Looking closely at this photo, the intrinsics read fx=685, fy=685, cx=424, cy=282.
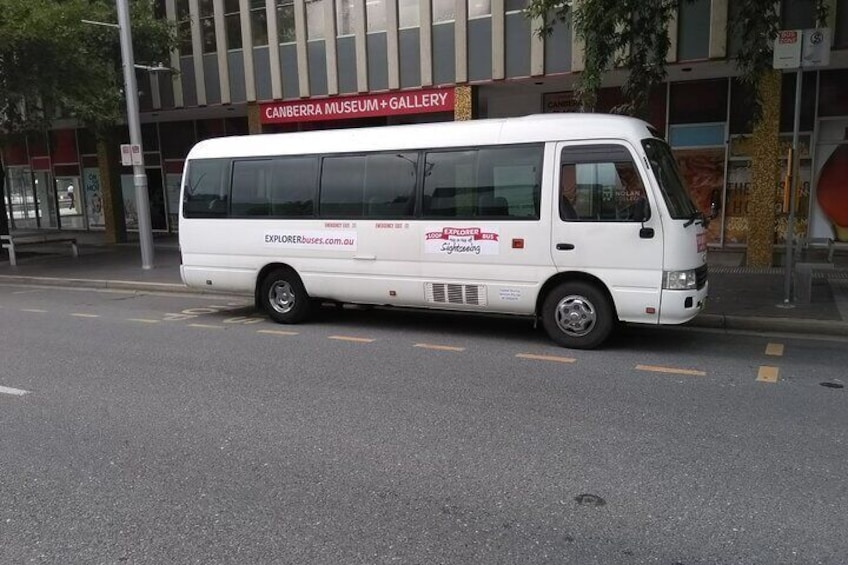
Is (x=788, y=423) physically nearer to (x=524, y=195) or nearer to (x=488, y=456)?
(x=488, y=456)

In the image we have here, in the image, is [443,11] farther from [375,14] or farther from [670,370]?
[670,370]

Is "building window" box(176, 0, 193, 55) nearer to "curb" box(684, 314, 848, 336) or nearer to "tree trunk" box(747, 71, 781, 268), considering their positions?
"tree trunk" box(747, 71, 781, 268)

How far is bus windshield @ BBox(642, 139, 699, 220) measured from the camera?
284 inches

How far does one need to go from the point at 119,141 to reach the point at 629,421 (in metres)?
23.1

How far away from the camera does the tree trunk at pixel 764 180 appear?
42.8ft

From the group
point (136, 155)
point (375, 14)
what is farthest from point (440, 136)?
point (136, 155)

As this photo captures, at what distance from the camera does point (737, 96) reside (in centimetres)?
1526

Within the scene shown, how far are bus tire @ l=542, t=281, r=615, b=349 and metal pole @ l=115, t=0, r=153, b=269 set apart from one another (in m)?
11.1

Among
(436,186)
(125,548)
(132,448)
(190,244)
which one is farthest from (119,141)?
(125,548)

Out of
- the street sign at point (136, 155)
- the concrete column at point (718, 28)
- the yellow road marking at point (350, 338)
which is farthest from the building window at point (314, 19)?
the yellow road marking at point (350, 338)

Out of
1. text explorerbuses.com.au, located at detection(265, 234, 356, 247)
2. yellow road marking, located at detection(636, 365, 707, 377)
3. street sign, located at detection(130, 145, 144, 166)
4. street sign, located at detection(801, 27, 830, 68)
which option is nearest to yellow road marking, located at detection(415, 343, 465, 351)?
text explorerbuses.com.au, located at detection(265, 234, 356, 247)

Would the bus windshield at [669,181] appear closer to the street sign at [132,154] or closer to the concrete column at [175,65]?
the street sign at [132,154]

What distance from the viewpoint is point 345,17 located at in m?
16.7

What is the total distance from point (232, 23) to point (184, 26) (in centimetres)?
180
